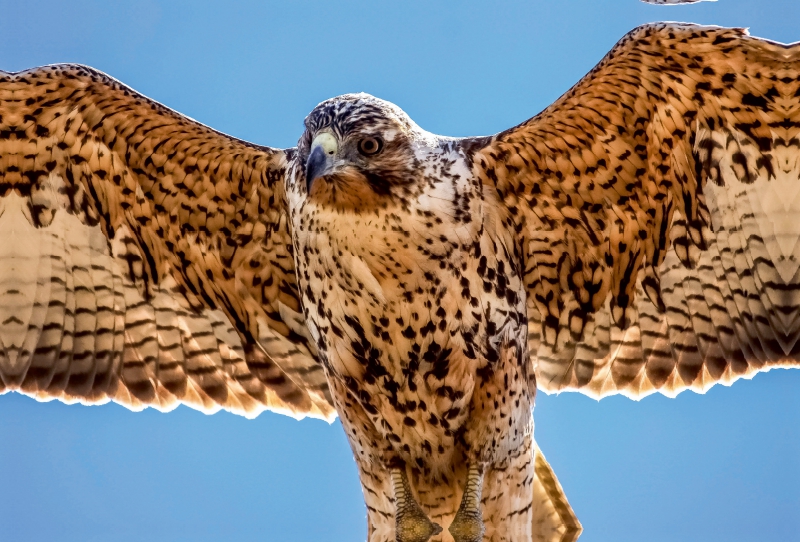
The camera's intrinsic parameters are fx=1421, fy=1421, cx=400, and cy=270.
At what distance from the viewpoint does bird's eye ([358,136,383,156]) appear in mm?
7852

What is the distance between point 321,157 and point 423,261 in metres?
0.85

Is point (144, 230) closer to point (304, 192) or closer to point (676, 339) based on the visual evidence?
point (304, 192)

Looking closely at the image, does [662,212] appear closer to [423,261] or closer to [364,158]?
[423,261]

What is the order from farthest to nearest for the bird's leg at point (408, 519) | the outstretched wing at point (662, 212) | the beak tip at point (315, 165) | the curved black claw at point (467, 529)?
1. the bird's leg at point (408, 519)
2. the curved black claw at point (467, 529)
3. the outstretched wing at point (662, 212)
4. the beak tip at point (315, 165)

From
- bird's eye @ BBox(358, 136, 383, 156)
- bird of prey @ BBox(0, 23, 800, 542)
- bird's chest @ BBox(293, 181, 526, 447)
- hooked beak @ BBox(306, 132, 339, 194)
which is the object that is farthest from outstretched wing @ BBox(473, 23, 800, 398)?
hooked beak @ BBox(306, 132, 339, 194)

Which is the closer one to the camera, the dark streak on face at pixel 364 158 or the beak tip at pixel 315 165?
the beak tip at pixel 315 165

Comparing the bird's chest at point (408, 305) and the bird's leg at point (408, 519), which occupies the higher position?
the bird's chest at point (408, 305)

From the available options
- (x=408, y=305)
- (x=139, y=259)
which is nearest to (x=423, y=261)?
(x=408, y=305)

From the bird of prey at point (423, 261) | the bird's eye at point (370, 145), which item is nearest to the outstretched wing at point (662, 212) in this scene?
the bird of prey at point (423, 261)

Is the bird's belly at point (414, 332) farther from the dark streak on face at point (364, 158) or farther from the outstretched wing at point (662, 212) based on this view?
the outstretched wing at point (662, 212)

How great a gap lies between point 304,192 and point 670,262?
238cm

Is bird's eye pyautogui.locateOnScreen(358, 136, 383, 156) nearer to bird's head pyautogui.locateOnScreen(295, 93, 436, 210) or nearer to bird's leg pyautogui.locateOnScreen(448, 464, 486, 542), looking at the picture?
bird's head pyautogui.locateOnScreen(295, 93, 436, 210)

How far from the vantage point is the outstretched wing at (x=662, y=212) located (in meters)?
7.96

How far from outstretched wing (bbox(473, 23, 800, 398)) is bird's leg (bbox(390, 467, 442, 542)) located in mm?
1314
